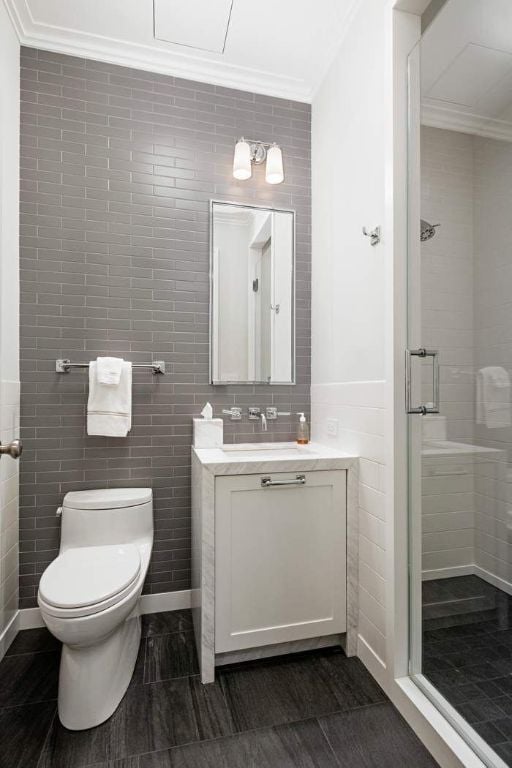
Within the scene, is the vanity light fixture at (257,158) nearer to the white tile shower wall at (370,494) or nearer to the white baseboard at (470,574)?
the white tile shower wall at (370,494)

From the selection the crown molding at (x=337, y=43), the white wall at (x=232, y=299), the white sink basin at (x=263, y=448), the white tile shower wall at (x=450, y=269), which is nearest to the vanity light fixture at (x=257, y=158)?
the white wall at (x=232, y=299)

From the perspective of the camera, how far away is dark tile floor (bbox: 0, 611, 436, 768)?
1.23 metres

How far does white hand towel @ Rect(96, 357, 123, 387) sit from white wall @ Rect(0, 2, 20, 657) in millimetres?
376

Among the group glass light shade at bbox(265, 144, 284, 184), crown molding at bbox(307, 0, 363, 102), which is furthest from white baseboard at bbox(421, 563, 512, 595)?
crown molding at bbox(307, 0, 363, 102)

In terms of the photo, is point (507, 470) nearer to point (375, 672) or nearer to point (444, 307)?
point (444, 307)

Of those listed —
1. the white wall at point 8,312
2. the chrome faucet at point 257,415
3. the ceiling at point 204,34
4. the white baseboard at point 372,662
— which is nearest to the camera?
the white baseboard at point 372,662

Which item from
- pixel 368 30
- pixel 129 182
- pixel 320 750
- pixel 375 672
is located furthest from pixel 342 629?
pixel 368 30

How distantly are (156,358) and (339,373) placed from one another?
3.09 feet

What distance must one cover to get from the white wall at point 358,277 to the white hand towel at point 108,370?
1049 millimetres

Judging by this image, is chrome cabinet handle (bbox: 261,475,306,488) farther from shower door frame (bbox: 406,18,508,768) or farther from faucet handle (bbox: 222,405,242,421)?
faucet handle (bbox: 222,405,242,421)

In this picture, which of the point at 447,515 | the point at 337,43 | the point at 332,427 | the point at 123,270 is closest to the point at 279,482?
the point at 332,427

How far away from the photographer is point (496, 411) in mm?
1104

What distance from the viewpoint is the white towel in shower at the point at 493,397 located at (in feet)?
3.54

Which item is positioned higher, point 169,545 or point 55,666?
point 169,545
